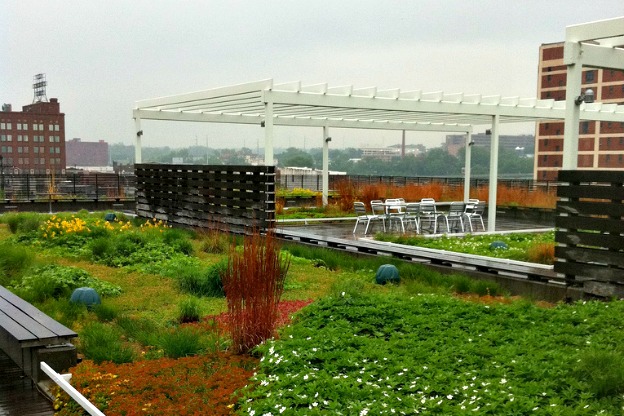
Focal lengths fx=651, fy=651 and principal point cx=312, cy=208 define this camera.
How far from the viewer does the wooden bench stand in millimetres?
4645

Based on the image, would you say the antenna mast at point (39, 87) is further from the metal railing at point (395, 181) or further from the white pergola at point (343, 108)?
the white pergola at point (343, 108)

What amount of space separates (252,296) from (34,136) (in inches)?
3641

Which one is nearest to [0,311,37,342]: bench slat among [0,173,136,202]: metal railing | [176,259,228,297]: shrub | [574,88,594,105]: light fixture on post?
[176,259,228,297]: shrub

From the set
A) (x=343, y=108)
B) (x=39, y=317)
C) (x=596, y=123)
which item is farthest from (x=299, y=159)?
(x=39, y=317)

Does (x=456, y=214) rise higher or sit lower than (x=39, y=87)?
lower

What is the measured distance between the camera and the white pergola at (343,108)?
13.0 metres

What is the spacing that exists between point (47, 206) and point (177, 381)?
19.5 m

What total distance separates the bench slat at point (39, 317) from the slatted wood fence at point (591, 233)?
5.18m

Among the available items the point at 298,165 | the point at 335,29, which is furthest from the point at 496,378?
the point at 298,165

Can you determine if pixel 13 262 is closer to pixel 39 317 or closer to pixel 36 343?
pixel 39 317

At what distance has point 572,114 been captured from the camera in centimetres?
773

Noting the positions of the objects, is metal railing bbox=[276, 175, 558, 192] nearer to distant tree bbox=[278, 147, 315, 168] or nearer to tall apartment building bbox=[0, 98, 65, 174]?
distant tree bbox=[278, 147, 315, 168]

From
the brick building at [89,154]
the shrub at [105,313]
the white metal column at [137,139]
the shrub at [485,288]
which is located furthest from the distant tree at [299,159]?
the brick building at [89,154]

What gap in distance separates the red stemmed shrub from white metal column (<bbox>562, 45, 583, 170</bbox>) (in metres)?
4.25
